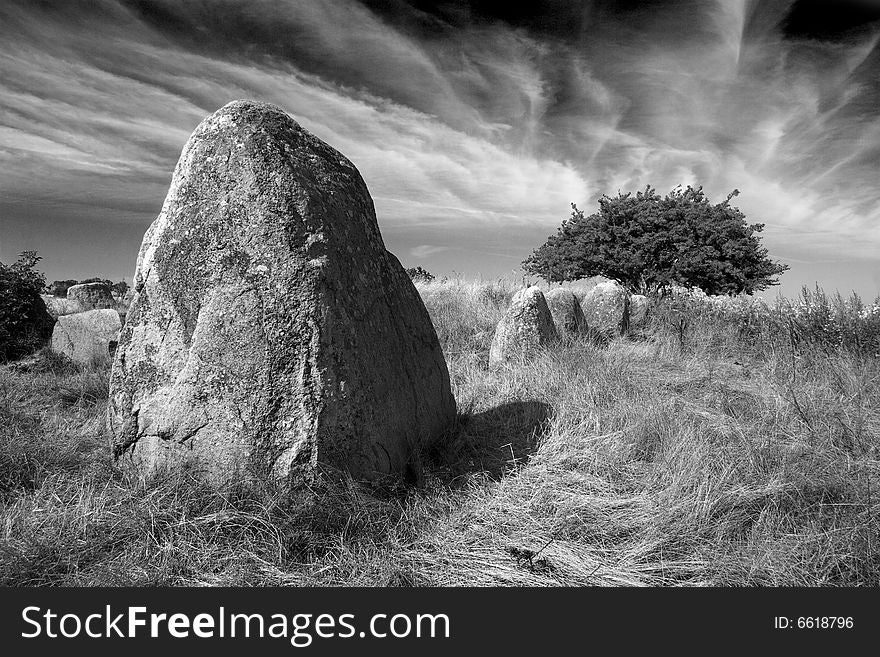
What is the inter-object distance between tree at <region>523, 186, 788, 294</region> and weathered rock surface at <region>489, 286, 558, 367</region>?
1363cm

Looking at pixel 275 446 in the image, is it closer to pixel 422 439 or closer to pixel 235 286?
pixel 235 286

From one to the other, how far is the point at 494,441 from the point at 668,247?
19468 millimetres

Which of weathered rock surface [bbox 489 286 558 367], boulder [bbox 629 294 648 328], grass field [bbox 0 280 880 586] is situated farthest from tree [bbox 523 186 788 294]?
grass field [bbox 0 280 880 586]

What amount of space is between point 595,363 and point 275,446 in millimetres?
4048

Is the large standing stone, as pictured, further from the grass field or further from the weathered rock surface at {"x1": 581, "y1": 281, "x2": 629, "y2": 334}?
the weathered rock surface at {"x1": 581, "y1": 281, "x2": 629, "y2": 334}

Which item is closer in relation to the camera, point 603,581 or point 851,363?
point 603,581

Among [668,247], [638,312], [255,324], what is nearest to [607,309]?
[638,312]

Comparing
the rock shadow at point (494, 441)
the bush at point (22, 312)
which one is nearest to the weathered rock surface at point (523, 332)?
the rock shadow at point (494, 441)

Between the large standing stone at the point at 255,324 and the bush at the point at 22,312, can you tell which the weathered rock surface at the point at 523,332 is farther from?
the bush at the point at 22,312

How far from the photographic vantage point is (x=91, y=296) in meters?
12.3

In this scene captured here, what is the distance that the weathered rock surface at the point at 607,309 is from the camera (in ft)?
30.2

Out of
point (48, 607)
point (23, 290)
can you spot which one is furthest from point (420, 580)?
point (23, 290)

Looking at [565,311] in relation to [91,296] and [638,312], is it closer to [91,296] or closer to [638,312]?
[638,312]

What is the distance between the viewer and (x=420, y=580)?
2.53 meters
